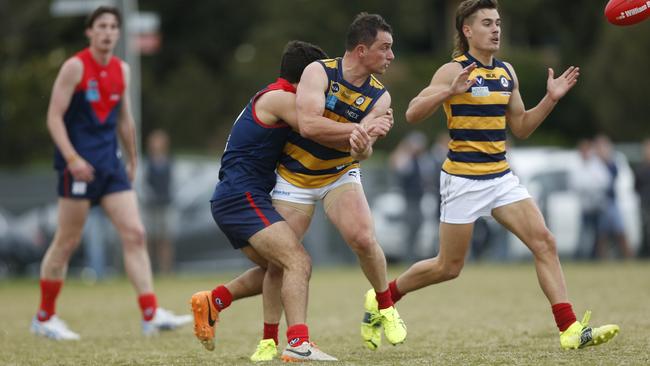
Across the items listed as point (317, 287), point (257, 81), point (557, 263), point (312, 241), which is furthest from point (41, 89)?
point (557, 263)

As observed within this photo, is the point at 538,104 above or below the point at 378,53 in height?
below

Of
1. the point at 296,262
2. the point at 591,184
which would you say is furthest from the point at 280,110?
the point at 591,184

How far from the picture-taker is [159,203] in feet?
63.7

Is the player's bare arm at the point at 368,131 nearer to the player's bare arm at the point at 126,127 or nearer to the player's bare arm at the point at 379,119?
the player's bare arm at the point at 379,119

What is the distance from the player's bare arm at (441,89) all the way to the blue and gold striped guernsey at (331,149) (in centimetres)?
29

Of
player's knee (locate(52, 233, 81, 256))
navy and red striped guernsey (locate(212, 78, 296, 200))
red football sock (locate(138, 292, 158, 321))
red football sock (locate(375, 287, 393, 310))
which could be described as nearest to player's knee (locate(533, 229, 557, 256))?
red football sock (locate(375, 287, 393, 310))

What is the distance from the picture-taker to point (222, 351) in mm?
8180

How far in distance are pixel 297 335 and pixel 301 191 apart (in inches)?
40.1

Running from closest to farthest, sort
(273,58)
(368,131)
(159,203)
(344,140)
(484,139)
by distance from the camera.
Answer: (368,131), (344,140), (484,139), (159,203), (273,58)

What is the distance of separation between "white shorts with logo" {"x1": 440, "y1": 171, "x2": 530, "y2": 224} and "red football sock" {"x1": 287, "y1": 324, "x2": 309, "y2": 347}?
1.45m

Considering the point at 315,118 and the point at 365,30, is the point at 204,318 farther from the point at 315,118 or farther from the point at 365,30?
the point at 365,30

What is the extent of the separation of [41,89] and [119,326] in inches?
524

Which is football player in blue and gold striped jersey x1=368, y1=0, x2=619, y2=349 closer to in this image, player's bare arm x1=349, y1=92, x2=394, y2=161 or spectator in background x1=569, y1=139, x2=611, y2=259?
player's bare arm x1=349, y1=92, x2=394, y2=161

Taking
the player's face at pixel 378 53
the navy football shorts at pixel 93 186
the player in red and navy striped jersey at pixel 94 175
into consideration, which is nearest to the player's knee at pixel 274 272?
the player's face at pixel 378 53
